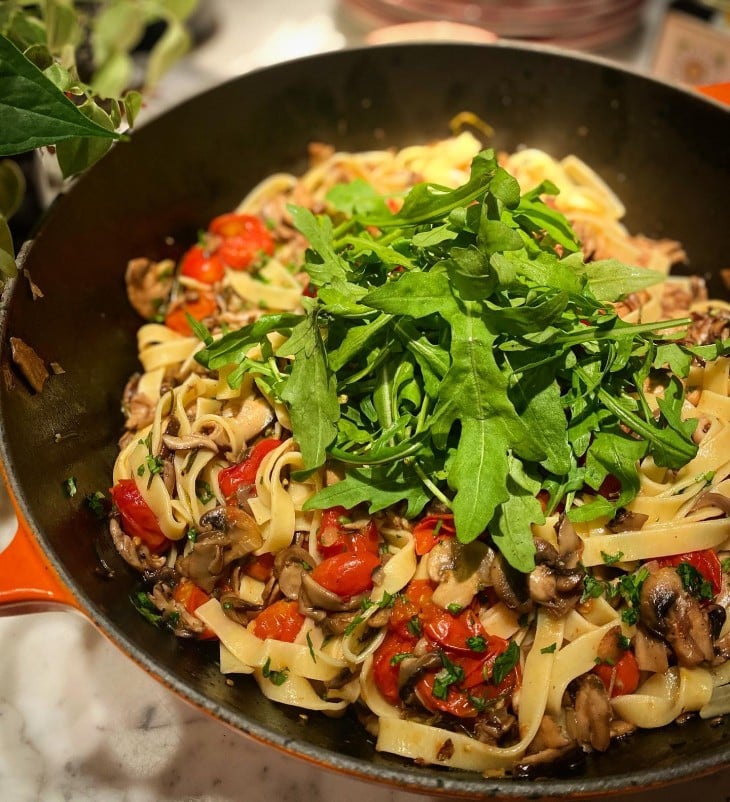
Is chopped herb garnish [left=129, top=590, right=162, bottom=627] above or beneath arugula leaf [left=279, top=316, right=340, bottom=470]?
beneath

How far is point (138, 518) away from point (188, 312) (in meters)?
1.10

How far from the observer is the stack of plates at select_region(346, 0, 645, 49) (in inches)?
183

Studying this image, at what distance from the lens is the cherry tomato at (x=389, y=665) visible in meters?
2.20

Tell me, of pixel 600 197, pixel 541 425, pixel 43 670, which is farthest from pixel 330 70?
pixel 43 670

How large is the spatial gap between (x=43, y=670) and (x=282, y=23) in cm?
458

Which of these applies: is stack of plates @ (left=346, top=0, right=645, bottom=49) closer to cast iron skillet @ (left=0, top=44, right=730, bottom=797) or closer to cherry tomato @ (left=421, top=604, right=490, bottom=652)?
cast iron skillet @ (left=0, top=44, right=730, bottom=797)

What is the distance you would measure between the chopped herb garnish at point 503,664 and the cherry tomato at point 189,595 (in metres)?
0.90

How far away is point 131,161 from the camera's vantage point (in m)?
2.96

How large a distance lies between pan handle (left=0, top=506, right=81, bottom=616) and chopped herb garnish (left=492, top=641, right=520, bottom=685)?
119 cm

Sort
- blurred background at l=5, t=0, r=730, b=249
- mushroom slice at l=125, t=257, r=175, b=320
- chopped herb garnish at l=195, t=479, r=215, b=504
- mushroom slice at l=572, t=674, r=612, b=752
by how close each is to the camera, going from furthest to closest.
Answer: blurred background at l=5, t=0, r=730, b=249 < mushroom slice at l=125, t=257, r=175, b=320 < chopped herb garnish at l=195, t=479, r=215, b=504 < mushroom slice at l=572, t=674, r=612, b=752

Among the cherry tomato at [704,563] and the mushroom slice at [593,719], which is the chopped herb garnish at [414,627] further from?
the cherry tomato at [704,563]

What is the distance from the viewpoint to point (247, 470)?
253 cm

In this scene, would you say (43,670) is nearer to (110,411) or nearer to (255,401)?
(110,411)

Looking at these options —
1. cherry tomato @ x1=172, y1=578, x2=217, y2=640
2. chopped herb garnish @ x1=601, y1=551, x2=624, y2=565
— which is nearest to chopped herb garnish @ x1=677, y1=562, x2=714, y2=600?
chopped herb garnish @ x1=601, y1=551, x2=624, y2=565
